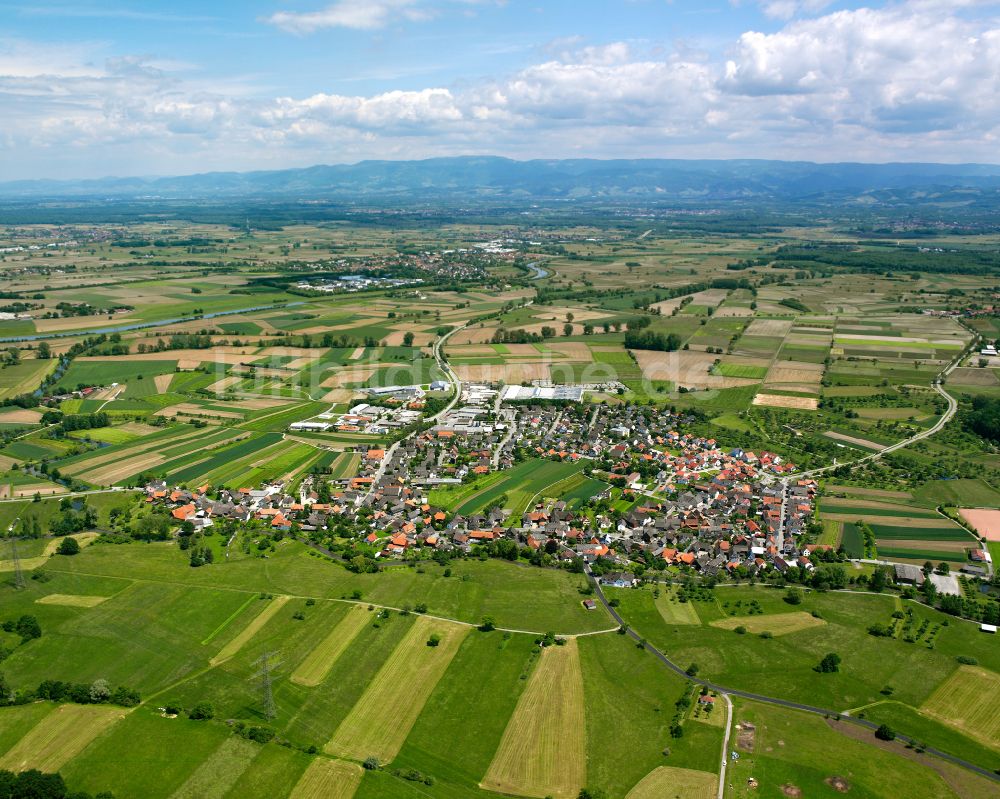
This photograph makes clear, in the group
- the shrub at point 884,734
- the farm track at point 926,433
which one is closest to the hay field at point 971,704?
the shrub at point 884,734

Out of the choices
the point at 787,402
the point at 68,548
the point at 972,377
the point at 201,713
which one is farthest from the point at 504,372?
the point at 201,713

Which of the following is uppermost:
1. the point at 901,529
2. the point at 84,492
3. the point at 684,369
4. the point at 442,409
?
the point at 684,369

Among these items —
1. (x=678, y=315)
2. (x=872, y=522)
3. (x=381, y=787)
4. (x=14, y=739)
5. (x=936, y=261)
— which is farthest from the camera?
(x=936, y=261)

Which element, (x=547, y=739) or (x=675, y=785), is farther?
(x=547, y=739)

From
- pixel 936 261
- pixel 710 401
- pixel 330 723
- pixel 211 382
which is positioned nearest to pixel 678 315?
pixel 710 401

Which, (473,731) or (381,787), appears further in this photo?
(473,731)

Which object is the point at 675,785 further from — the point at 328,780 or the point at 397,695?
the point at 328,780

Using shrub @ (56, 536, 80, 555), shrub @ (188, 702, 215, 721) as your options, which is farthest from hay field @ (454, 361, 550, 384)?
shrub @ (188, 702, 215, 721)

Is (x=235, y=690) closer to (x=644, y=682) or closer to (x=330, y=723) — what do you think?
(x=330, y=723)
